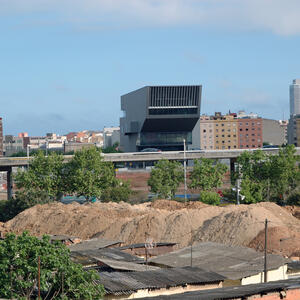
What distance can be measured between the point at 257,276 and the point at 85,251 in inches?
515

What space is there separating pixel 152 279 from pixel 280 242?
21.8 meters

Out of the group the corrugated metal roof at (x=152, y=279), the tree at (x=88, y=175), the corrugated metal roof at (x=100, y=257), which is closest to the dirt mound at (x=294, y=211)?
the tree at (x=88, y=175)

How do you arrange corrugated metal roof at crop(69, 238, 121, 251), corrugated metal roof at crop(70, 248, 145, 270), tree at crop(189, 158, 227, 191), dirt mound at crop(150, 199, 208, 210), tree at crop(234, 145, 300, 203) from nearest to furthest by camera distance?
1. corrugated metal roof at crop(70, 248, 145, 270)
2. corrugated metal roof at crop(69, 238, 121, 251)
3. dirt mound at crop(150, 199, 208, 210)
4. tree at crop(234, 145, 300, 203)
5. tree at crop(189, 158, 227, 191)

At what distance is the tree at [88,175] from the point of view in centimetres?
10269

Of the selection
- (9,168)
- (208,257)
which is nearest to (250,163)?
(9,168)

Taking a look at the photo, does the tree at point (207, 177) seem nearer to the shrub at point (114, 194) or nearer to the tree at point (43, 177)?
the shrub at point (114, 194)

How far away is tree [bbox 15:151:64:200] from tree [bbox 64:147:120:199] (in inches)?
56.8

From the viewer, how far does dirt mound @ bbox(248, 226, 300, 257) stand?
185 feet

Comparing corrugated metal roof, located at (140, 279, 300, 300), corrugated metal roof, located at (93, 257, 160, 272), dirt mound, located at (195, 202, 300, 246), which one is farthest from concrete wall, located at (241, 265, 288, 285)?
dirt mound, located at (195, 202, 300, 246)

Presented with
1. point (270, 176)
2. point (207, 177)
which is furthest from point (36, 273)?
point (207, 177)

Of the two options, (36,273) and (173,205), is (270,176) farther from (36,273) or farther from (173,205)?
(36,273)

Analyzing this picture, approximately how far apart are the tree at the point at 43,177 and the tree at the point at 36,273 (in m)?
68.6

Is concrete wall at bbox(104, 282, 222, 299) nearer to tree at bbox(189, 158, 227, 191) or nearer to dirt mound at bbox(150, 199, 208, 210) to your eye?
dirt mound at bbox(150, 199, 208, 210)

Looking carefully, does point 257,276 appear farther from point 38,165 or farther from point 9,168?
point 9,168
